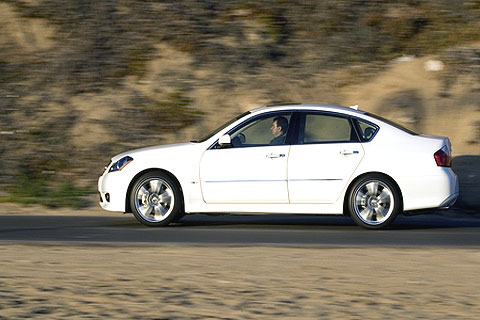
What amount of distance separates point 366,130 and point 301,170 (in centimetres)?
104

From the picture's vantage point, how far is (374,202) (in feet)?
37.7

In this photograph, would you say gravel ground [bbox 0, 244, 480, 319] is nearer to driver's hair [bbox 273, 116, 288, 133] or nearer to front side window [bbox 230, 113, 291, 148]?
front side window [bbox 230, 113, 291, 148]

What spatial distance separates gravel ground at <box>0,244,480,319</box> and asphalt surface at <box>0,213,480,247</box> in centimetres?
61

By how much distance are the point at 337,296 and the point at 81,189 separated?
30.9 ft

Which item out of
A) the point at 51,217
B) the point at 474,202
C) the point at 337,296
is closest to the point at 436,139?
the point at 474,202

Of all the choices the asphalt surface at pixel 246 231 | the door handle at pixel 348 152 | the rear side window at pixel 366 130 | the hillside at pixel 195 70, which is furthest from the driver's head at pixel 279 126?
the hillside at pixel 195 70

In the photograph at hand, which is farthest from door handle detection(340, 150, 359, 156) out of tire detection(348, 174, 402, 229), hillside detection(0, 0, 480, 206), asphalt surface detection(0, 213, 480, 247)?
hillside detection(0, 0, 480, 206)

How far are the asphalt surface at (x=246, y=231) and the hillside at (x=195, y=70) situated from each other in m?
3.44

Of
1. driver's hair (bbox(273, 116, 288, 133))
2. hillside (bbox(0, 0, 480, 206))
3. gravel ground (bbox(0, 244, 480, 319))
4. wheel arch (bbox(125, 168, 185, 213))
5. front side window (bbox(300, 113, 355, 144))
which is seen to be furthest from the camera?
hillside (bbox(0, 0, 480, 206))

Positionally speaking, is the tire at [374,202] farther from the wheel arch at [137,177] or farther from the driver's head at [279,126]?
the wheel arch at [137,177]

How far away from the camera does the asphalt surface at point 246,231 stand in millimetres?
10547

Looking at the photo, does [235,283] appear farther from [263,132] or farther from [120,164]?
[120,164]

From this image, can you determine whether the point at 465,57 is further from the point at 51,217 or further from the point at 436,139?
the point at 51,217

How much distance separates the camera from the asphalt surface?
1055 centimetres
